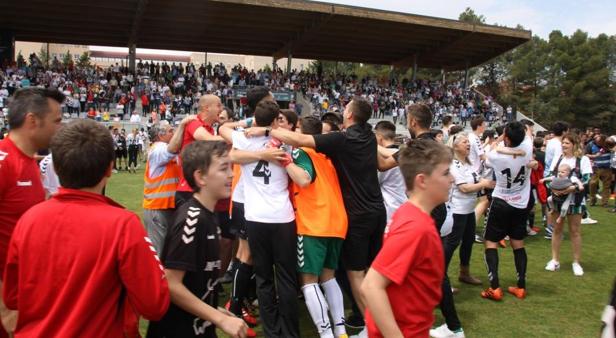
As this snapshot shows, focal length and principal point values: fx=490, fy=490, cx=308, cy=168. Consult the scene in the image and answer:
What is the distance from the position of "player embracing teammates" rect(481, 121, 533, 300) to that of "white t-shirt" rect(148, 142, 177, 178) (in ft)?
12.3

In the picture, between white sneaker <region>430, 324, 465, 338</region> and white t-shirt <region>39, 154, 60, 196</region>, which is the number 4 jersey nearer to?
white sneaker <region>430, 324, 465, 338</region>

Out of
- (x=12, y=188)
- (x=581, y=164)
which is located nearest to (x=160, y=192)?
(x=12, y=188)

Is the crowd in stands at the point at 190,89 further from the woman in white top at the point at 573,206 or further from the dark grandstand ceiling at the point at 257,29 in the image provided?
the woman in white top at the point at 573,206

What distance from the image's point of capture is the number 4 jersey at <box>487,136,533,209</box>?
226 inches

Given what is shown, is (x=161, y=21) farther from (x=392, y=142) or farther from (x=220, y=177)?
(x=220, y=177)

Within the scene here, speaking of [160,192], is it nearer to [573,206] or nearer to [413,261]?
[413,261]

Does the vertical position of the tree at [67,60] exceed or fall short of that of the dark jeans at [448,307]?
it exceeds it

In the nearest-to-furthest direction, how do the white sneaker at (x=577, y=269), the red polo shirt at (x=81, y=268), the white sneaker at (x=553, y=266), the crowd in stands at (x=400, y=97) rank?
1. the red polo shirt at (x=81, y=268)
2. the white sneaker at (x=577, y=269)
3. the white sneaker at (x=553, y=266)
4. the crowd in stands at (x=400, y=97)

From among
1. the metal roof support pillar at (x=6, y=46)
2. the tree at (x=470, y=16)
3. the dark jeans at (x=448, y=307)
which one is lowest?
the dark jeans at (x=448, y=307)

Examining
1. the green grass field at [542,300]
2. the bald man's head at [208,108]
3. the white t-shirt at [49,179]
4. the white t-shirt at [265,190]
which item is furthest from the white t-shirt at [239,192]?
the white t-shirt at [49,179]

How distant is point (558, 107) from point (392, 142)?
202ft

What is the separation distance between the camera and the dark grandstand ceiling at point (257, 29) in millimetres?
25734

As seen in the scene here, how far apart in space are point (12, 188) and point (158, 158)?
7.90 ft

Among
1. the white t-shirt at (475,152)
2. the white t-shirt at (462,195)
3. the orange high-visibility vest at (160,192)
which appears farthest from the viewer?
the white t-shirt at (475,152)
